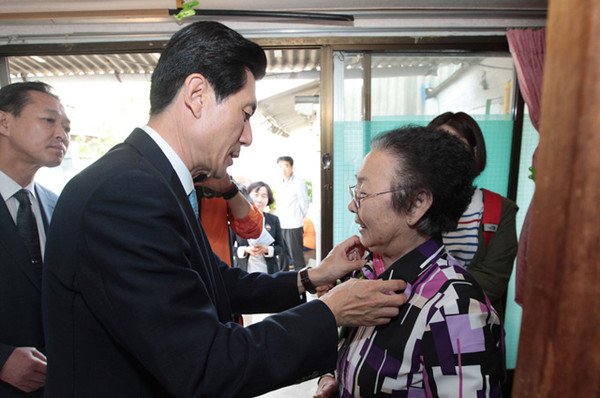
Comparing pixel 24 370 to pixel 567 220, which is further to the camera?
pixel 24 370

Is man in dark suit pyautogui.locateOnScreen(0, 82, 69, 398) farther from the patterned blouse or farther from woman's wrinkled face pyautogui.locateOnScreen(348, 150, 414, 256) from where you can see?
woman's wrinkled face pyautogui.locateOnScreen(348, 150, 414, 256)

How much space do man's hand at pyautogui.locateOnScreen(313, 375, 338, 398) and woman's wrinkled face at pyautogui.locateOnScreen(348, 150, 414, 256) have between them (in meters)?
0.58

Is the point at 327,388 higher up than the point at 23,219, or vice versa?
the point at 23,219

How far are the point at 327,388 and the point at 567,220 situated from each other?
123cm

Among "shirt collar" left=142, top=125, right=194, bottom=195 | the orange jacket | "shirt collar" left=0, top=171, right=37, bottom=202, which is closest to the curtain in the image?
the orange jacket

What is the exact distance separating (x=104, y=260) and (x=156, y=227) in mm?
116

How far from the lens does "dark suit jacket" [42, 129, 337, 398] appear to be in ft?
2.18

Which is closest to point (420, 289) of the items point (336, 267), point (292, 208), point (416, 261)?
point (416, 261)

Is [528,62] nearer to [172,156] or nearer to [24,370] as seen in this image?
[172,156]

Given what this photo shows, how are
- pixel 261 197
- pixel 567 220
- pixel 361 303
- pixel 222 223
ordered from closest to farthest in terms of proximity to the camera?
pixel 567 220 → pixel 361 303 → pixel 222 223 → pixel 261 197

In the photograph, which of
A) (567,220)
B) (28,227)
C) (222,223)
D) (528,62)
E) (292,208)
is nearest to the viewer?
(567,220)

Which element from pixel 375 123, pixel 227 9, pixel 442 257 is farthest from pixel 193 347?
pixel 227 9

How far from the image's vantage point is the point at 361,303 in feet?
2.83

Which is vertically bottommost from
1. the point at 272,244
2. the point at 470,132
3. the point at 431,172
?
the point at 272,244
